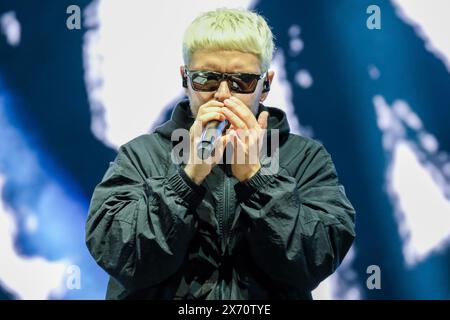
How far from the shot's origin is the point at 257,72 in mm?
1388

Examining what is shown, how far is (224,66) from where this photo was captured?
1359mm

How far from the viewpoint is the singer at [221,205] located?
124 centimetres

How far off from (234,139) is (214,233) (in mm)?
181

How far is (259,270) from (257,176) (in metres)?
0.18

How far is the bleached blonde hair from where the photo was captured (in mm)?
1372

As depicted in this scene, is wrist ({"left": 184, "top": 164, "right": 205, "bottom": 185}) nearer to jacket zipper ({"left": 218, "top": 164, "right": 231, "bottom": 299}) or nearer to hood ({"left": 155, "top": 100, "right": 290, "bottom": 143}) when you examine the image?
jacket zipper ({"left": 218, "top": 164, "right": 231, "bottom": 299})

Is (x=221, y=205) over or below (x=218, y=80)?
below
